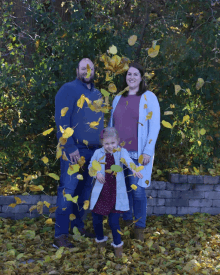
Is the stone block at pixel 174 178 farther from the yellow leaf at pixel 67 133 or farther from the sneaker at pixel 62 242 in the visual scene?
the yellow leaf at pixel 67 133

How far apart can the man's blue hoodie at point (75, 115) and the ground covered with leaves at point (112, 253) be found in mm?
1085

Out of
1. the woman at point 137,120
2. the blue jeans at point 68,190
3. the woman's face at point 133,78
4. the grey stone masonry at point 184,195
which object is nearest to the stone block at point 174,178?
the grey stone masonry at point 184,195

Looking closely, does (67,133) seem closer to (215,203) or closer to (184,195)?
(184,195)

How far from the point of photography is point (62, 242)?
12.8 feet

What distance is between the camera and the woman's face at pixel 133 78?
385 centimetres

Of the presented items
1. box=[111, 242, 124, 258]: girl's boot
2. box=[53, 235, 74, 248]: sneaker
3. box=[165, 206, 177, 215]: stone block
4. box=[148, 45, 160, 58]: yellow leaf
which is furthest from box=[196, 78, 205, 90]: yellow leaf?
box=[53, 235, 74, 248]: sneaker

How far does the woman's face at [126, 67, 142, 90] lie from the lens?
3.85m

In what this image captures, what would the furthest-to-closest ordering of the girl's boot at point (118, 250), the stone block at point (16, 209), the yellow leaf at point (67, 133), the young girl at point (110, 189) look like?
the stone block at point (16, 209), the girl's boot at point (118, 250), the young girl at point (110, 189), the yellow leaf at point (67, 133)

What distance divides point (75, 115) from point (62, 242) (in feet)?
4.44

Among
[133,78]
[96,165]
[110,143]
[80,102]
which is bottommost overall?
[96,165]

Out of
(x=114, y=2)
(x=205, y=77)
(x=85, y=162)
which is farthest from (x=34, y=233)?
(x=114, y=2)

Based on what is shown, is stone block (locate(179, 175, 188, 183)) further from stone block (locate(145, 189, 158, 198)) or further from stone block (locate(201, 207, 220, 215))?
stone block (locate(201, 207, 220, 215))

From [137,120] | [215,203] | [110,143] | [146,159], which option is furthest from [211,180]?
[110,143]

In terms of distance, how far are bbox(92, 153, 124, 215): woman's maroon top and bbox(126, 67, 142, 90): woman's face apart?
0.83 meters
